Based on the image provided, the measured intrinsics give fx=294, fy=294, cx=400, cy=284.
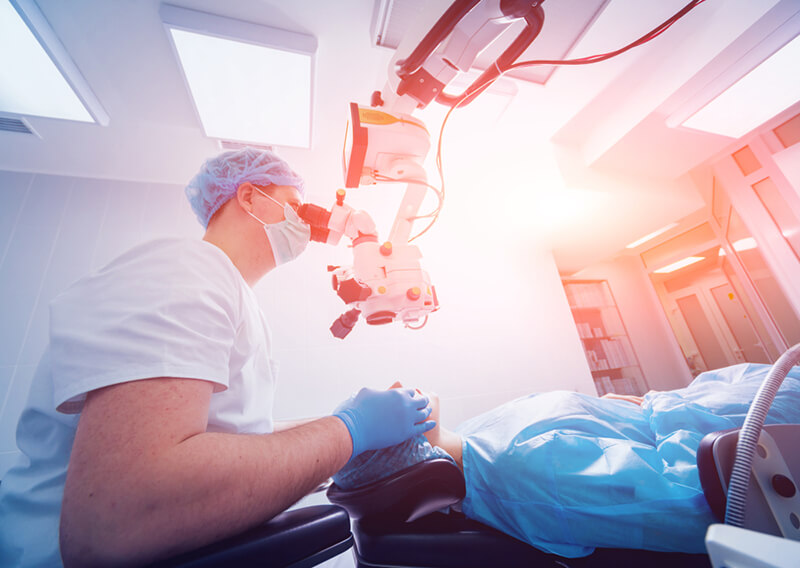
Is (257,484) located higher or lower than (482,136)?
lower

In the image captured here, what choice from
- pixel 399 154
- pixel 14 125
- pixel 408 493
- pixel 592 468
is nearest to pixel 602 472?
pixel 592 468

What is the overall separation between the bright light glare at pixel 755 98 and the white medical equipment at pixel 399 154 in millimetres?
1872

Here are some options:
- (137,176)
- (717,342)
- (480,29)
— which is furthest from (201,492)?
(717,342)

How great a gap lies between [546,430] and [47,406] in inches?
46.2

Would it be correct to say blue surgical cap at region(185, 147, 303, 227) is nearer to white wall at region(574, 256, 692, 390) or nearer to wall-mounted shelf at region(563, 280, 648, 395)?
wall-mounted shelf at region(563, 280, 648, 395)

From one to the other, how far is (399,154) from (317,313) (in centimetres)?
132

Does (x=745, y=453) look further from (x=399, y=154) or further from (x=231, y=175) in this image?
(x=231, y=175)

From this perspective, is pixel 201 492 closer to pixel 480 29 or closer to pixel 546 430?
pixel 546 430

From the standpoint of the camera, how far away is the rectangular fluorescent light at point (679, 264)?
4286 millimetres

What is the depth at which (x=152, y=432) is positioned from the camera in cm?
42

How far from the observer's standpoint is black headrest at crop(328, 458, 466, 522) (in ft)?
2.10

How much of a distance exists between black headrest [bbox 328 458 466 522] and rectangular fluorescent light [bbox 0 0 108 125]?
190 centimetres

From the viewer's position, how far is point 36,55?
117 cm

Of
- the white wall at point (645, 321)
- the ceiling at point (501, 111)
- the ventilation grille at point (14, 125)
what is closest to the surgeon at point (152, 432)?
the ceiling at point (501, 111)
